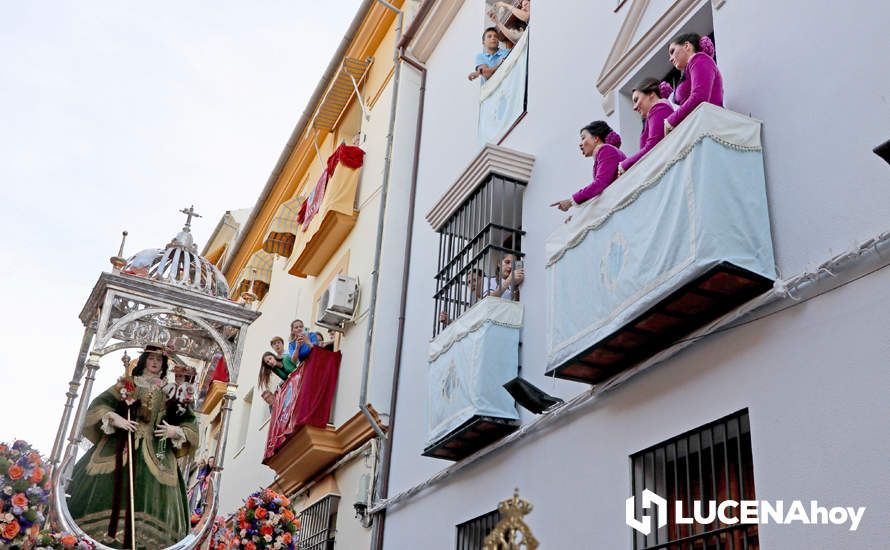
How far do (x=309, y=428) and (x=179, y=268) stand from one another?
387 centimetres

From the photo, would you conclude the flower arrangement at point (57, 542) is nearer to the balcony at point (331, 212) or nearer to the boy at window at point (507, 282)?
the boy at window at point (507, 282)

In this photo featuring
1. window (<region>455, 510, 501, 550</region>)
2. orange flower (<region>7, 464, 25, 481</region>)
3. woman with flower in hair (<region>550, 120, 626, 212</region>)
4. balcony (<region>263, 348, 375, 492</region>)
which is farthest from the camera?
balcony (<region>263, 348, 375, 492</region>)

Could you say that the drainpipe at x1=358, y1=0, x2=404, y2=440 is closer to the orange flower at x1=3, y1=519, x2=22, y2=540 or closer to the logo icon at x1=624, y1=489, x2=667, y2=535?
the logo icon at x1=624, y1=489, x2=667, y2=535

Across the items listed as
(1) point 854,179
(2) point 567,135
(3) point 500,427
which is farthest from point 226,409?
(1) point 854,179

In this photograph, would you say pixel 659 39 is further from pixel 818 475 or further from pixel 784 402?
pixel 818 475

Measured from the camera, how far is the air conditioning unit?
13047mm

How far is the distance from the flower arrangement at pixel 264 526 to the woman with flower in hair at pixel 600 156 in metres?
3.62

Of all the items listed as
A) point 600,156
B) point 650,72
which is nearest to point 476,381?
point 600,156

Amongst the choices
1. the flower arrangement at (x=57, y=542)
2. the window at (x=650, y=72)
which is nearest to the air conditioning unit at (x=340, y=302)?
the window at (x=650, y=72)

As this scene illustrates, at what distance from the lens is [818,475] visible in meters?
4.64

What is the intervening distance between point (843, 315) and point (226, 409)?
5.38 metres

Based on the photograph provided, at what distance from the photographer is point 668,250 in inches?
219

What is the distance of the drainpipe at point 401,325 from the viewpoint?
10312mm

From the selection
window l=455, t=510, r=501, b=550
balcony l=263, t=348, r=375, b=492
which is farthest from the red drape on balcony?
window l=455, t=510, r=501, b=550
